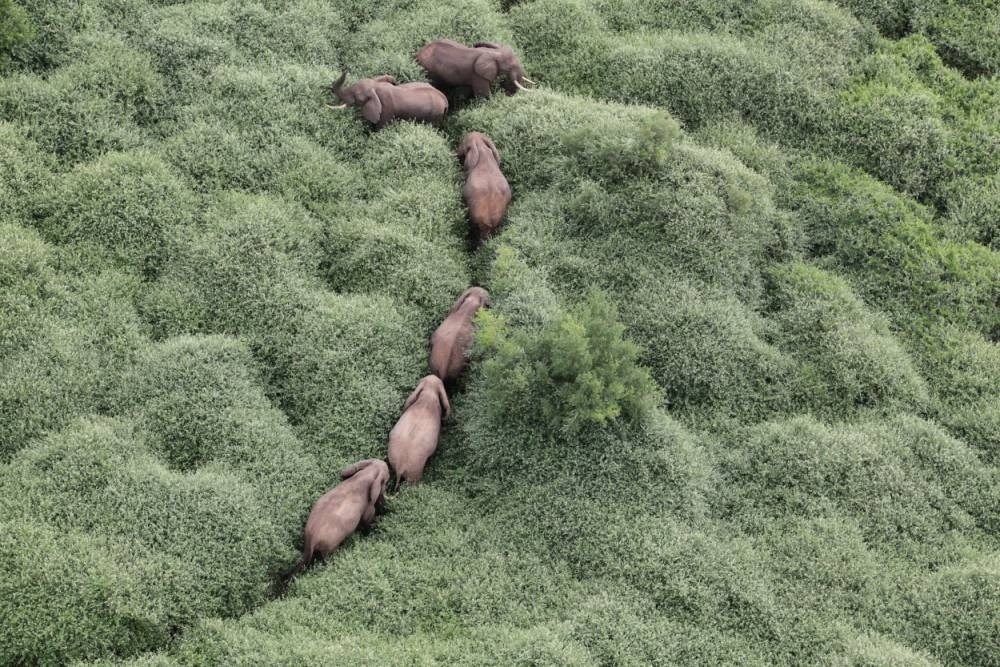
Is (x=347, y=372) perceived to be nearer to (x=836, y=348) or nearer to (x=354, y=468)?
(x=354, y=468)

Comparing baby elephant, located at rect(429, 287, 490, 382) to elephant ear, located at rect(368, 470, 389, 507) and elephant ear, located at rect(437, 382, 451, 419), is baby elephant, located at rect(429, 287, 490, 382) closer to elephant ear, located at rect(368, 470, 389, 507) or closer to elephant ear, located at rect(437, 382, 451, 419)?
elephant ear, located at rect(437, 382, 451, 419)

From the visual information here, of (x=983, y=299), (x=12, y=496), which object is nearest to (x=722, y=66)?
(x=983, y=299)

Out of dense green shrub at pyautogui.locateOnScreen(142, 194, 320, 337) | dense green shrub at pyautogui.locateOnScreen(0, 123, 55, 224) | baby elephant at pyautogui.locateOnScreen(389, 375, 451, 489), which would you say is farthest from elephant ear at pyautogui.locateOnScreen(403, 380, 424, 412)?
dense green shrub at pyautogui.locateOnScreen(0, 123, 55, 224)

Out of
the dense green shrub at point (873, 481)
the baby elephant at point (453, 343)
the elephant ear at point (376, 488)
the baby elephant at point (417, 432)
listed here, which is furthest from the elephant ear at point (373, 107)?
the dense green shrub at point (873, 481)

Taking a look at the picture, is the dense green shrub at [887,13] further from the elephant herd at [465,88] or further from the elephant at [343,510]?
the elephant at [343,510]

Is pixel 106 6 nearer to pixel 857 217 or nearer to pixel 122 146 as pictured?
pixel 122 146

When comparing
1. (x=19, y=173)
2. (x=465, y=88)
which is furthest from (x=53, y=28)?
(x=465, y=88)
